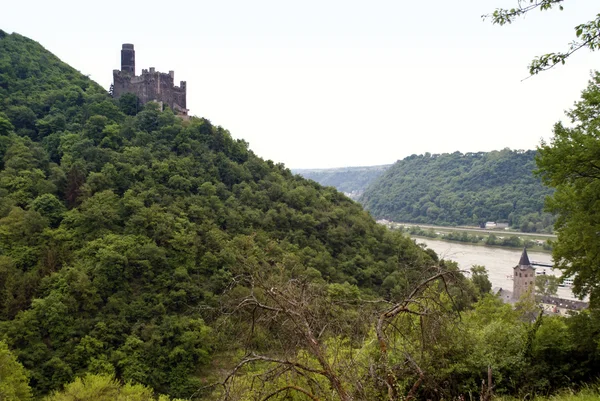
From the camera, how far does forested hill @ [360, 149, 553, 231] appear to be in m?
69.1

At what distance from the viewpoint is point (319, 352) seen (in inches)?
135

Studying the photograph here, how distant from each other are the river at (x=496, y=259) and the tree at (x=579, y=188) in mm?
32157

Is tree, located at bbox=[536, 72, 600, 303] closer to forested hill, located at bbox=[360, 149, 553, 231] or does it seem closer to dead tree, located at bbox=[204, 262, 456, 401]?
dead tree, located at bbox=[204, 262, 456, 401]

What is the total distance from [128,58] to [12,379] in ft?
91.0

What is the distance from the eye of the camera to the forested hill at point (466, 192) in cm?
6906

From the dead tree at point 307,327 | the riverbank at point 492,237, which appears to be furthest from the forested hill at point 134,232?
the riverbank at point 492,237

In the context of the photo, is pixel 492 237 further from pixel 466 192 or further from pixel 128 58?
pixel 128 58

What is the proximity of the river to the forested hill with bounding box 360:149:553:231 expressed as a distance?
9.97 m

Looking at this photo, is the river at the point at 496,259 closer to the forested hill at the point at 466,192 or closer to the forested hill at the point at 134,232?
the forested hill at the point at 466,192

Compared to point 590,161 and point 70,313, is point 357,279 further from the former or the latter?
point 590,161

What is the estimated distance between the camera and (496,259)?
50906mm

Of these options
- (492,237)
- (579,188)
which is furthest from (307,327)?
(492,237)

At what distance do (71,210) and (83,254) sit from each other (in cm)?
377

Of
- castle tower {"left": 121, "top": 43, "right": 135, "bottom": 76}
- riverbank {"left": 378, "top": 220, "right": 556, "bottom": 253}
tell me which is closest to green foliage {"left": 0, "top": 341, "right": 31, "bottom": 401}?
castle tower {"left": 121, "top": 43, "right": 135, "bottom": 76}
